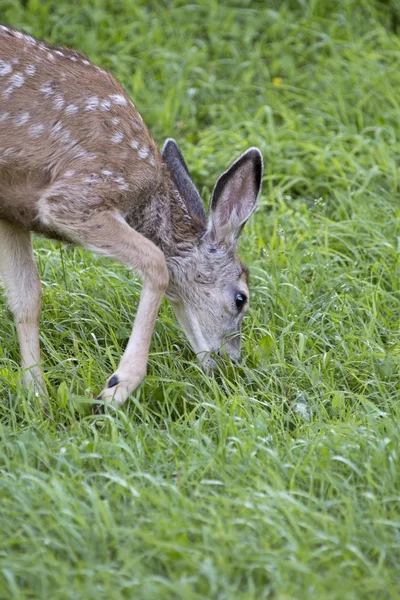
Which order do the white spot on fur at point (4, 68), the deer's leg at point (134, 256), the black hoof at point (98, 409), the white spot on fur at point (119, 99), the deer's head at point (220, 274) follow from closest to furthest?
the black hoof at point (98, 409), the deer's leg at point (134, 256), the white spot on fur at point (4, 68), the white spot on fur at point (119, 99), the deer's head at point (220, 274)

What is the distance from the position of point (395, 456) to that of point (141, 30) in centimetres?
602

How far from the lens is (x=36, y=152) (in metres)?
5.49

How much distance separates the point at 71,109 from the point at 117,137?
0.93ft

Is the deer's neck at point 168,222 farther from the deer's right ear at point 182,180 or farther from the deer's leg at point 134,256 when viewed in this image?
the deer's leg at point 134,256

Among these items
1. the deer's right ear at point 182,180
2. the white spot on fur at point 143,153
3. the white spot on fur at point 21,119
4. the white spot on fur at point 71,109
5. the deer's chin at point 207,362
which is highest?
the white spot on fur at point 71,109

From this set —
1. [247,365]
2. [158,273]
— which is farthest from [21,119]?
[247,365]

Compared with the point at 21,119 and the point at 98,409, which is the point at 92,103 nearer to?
the point at 21,119

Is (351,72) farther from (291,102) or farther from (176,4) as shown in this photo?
(176,4)

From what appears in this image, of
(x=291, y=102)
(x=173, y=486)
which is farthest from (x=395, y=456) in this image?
(x=291, y=102)

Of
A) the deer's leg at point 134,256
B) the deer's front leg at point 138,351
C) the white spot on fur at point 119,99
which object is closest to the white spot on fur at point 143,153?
the white spot on fur at point 119,99

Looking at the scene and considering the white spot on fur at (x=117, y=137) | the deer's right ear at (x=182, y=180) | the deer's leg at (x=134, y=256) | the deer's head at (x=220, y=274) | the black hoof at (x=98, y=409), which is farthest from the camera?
the deer's right ear at (x=182, y=180)

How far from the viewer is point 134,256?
5.50 metres

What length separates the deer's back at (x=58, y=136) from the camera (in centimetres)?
549

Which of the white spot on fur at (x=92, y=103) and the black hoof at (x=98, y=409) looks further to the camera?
the white spot on fur at (x=92, y=103)
